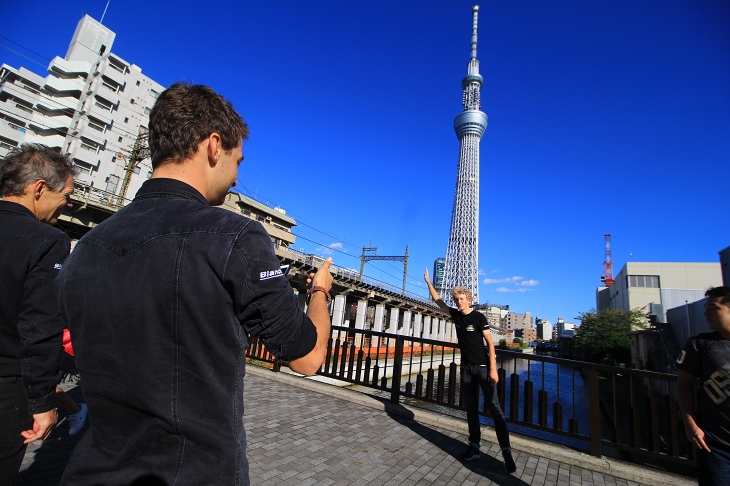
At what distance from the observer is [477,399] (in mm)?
4660

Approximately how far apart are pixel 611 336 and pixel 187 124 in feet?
163

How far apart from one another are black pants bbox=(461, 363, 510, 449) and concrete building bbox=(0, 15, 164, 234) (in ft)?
143

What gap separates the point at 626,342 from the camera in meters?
38.2

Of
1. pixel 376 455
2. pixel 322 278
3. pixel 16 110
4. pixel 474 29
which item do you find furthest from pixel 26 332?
pixel 474 29

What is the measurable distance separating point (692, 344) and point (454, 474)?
8.85 ft

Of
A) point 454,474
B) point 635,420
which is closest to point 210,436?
point 454,474

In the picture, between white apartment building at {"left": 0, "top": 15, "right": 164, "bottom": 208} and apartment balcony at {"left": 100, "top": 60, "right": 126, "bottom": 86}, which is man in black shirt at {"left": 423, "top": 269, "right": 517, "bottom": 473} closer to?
white apartment building at {"left": 0, "top": 15, "right": 164, "bottom": 208}

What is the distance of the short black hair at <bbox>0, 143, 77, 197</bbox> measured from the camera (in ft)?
7.34

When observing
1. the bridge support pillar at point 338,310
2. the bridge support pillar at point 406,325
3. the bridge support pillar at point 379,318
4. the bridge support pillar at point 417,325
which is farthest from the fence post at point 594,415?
the bridge support pillar at point 417,325

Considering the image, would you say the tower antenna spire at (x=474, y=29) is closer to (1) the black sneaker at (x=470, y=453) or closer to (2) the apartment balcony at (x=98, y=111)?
(2) the apartment balcony at (x=98, y=111)

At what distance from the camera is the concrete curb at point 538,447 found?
13.4ft

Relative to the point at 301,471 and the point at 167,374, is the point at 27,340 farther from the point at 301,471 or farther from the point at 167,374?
the point at 301,471

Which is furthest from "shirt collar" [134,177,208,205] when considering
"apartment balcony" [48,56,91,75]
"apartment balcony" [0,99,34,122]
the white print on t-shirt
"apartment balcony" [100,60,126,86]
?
"apartment balcony" [48,56,91,75]

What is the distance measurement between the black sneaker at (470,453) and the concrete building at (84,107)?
44.1 m
